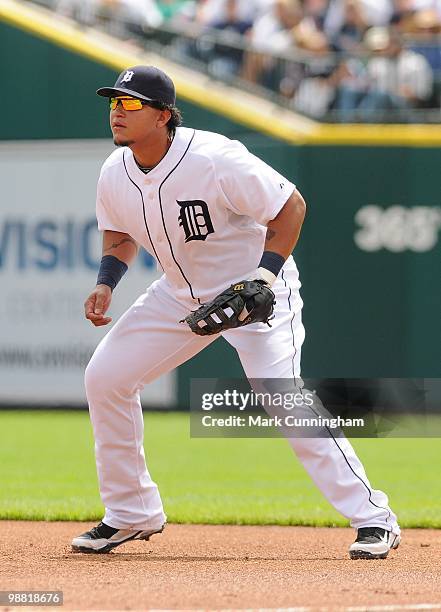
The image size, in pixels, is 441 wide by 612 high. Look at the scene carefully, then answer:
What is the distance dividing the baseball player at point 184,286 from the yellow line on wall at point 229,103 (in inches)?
236

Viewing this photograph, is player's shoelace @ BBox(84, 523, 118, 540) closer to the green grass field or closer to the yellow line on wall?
the green grass field

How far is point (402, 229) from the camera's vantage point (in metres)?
10.9

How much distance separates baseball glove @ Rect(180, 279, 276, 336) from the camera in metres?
4.60

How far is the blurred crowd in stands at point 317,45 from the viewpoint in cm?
1073

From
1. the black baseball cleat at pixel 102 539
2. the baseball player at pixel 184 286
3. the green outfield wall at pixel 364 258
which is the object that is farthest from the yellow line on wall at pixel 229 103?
the black baseball cleat at pixel 102 539

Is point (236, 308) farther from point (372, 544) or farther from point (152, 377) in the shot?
point (372, 544)

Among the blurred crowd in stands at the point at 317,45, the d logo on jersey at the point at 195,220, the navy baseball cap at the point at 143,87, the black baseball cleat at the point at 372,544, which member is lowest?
the black baseball cleat at the point at 372,544

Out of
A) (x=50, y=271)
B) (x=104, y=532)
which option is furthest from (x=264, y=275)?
(x=50, y=271)

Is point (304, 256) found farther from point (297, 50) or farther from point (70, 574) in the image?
point (70, 574)

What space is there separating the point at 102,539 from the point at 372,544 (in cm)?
110

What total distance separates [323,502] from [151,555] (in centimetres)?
216

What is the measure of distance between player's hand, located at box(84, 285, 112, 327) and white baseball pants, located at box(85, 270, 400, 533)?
9cm

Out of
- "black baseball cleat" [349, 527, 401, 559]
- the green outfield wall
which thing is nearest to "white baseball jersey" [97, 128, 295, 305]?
"black baseball cleat" [349, 527, 401, 559]

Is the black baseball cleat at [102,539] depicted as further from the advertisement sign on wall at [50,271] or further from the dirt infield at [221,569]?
the advertisement sign on wall at [50,271]
